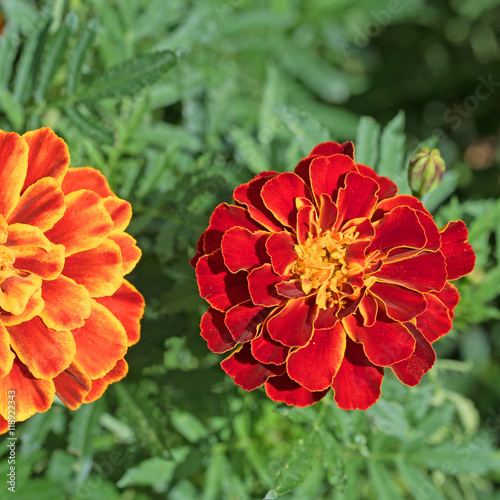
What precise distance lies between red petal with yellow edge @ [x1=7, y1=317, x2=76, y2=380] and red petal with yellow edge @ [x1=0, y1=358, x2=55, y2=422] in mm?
50

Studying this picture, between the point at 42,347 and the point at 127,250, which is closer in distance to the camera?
the point at 42,347

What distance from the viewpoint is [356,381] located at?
1.18 metres

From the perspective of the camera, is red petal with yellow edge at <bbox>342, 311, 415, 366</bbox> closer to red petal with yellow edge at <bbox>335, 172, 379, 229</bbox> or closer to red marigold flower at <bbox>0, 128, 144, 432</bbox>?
red petal with yellow edge at <bbox>335, 172, 379, 229</bbox>

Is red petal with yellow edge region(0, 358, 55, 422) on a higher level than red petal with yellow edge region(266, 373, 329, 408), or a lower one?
lower

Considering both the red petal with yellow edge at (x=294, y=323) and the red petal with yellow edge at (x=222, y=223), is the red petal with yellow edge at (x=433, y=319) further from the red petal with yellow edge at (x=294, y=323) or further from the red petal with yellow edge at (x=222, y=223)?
the red petal with yellow edge at (x=222, y=223)

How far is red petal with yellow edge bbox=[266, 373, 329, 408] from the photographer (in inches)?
46.8

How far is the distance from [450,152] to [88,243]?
7.60 ft

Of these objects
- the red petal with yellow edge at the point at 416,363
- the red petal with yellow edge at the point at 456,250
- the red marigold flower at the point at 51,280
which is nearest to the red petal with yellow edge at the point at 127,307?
the red marigold flower at the point at 51,280

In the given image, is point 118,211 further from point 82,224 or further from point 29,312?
point 29,312

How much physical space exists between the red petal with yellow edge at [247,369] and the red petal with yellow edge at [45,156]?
0.47 metres

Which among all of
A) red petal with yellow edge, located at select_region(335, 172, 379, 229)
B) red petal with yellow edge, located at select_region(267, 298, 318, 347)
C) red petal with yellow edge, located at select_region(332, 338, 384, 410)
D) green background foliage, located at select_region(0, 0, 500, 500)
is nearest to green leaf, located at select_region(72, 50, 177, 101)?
green background foliage, located at select_region(0, 0, 500, 500)

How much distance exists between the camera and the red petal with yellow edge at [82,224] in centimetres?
113

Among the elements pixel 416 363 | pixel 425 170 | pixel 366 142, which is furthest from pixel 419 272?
pixel 366 142

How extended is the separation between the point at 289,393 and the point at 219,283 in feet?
0.82
